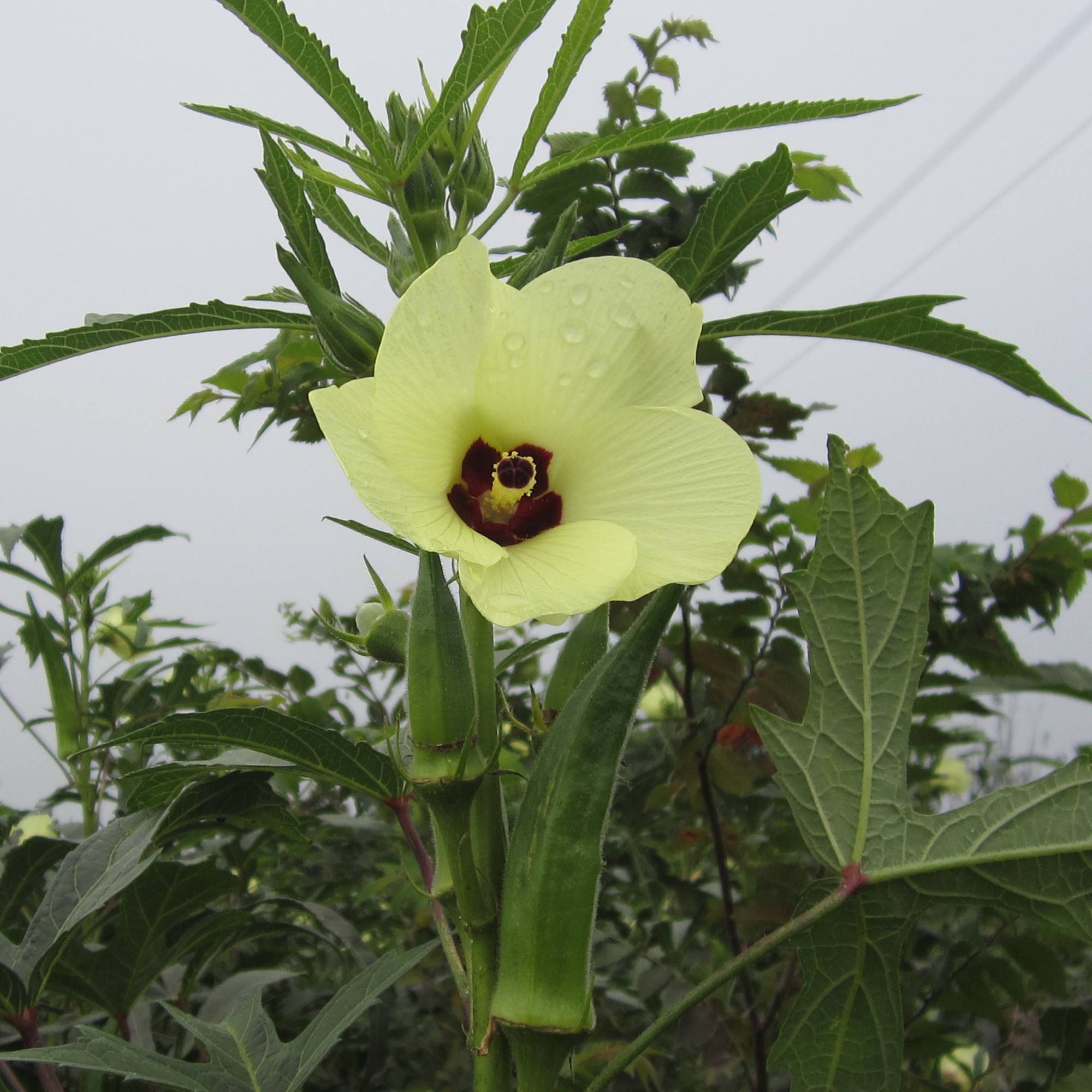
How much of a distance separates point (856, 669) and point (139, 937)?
0.67m

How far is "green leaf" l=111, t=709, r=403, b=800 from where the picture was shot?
62 centimetres

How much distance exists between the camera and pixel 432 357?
0.52m

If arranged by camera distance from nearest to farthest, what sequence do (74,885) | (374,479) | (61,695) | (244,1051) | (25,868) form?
1. (374,479)
2. (244,1051)
3. (74,885)
4. (25,868)
5. (61,695)

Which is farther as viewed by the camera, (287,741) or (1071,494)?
(1071,494)

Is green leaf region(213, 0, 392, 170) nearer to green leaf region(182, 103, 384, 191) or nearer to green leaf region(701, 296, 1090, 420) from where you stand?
green leaf region(182, 103, 384, 191)

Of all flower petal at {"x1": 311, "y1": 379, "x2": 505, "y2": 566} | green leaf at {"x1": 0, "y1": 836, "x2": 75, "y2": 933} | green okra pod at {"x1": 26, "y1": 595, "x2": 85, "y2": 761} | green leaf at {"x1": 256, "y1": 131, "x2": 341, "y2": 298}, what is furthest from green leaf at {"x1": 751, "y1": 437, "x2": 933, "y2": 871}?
green okra pod at {"x1": 26, "y1": 595, "x2": 85, "y2": 761}

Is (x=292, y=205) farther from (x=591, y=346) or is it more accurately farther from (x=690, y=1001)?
(x=690, y=1001)

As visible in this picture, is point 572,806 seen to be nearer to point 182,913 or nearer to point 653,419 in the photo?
point 653,419

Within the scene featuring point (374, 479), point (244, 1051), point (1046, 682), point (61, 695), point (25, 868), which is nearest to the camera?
point (374, 479)

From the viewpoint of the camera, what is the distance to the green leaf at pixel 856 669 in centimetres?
62

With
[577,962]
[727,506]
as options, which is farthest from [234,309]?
[577,962]

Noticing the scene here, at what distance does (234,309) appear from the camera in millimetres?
705

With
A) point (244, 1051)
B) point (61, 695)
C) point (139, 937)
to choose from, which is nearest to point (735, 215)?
point (244, 1051)

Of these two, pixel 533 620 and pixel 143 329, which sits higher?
pixel 143 329
